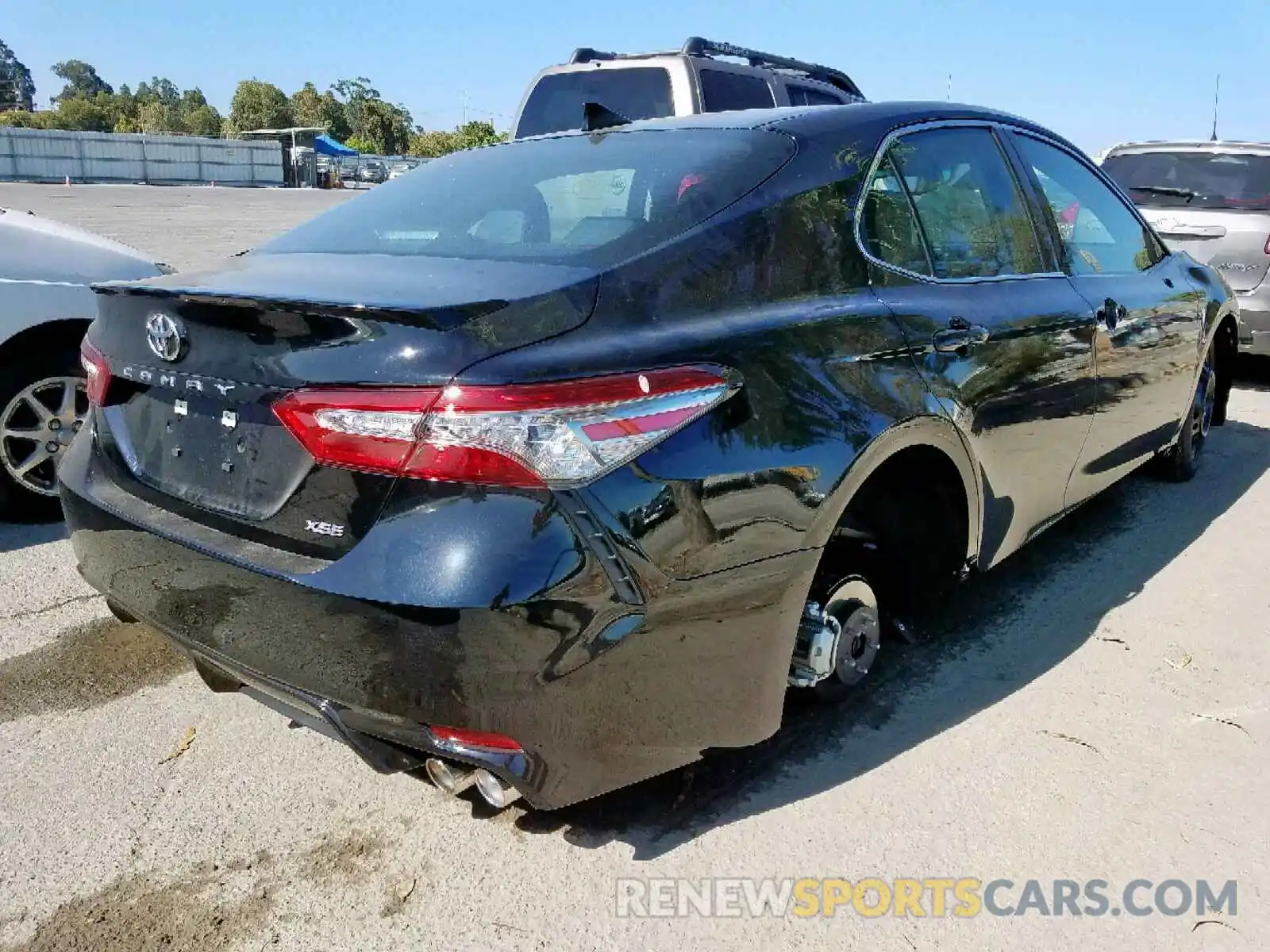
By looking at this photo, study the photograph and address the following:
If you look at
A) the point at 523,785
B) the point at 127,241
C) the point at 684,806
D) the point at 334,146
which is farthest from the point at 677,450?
the point at 334,146

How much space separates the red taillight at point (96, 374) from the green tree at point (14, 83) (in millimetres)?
164334

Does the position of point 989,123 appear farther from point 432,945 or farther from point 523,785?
point 432,945

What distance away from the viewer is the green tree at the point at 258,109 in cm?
11212

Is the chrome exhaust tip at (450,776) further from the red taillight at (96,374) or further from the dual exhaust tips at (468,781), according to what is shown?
the red taillight at (96,374)

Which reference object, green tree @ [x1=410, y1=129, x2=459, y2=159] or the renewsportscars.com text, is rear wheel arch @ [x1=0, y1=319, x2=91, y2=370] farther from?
green tree @ [x1=410, y1=129, x2=459, y2=159]

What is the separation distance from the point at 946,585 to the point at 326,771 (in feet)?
6.07

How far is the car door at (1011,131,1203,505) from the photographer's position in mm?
3727

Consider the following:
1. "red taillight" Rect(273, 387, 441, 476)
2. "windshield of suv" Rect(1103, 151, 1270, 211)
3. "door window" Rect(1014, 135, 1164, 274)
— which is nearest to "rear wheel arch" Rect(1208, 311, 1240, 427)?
"door window" Rect(1014, 135, 1164, 274)

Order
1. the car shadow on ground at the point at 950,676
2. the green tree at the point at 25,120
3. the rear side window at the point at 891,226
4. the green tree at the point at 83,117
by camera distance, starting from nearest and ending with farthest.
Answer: the car shadow on ground at the point at 950,676, the rear side window at the point at 891,226, the green tree at the point at 25,120, the green tree at the point at 83,117

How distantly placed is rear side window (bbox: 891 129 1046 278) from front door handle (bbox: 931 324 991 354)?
0.58 feet

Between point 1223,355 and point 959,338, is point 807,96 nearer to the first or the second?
point 1223,355

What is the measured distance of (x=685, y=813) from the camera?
8.35ft

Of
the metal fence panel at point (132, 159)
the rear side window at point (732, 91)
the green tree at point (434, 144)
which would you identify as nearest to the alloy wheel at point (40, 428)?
the rear side window at point (732, 91)

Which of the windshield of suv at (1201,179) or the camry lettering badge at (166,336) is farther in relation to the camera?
the windshield of suv at (1201,179)
